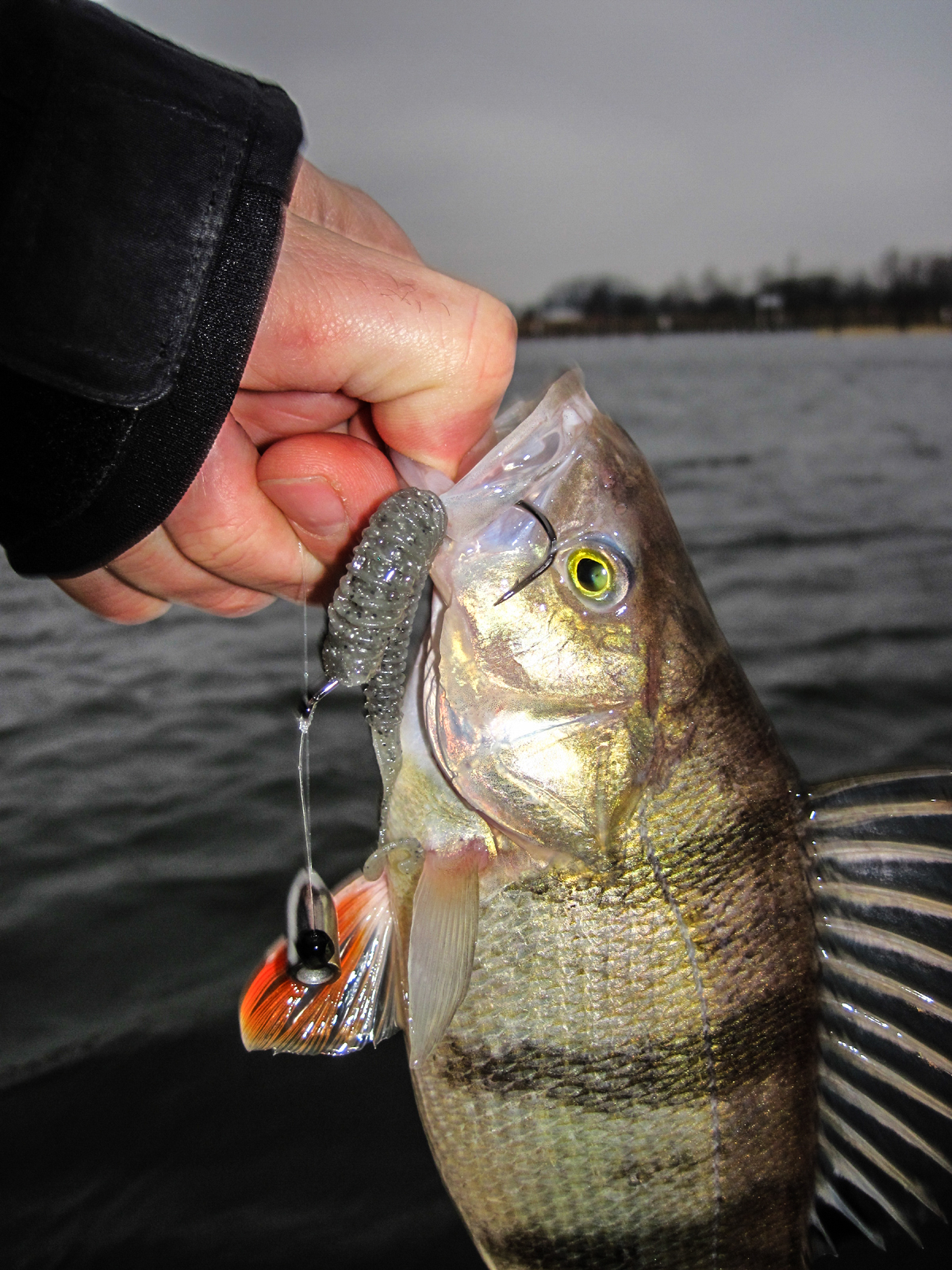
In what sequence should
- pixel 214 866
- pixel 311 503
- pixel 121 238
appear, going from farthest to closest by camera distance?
pixel 214 866 → pixel 311 503 → pixel 121 238

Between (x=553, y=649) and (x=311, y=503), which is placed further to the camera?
(x=311, y=503)

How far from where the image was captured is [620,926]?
6.00 ft

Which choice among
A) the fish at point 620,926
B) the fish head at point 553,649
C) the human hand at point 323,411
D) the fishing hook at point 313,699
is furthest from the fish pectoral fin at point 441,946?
the human hand at point 323,411

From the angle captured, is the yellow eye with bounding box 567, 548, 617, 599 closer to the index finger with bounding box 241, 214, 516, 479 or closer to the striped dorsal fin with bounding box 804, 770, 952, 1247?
the index finger with bounding box 241, 214, 516, 479

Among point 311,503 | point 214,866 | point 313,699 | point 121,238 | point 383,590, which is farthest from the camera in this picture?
point 214,866

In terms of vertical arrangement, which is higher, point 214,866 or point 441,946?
point 441,946

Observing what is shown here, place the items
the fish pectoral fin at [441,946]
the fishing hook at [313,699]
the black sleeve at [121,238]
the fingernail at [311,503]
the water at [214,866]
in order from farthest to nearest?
the water at [214,866] → the fingernail at [311,503] → the fish pectoral fin at [441,946] → the fishing hook at [313,699] → the black sleeve at [121,238]

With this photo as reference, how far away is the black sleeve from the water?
2.52ft

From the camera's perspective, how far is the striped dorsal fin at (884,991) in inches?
78.8

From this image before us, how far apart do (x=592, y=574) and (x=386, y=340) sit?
1.93ft

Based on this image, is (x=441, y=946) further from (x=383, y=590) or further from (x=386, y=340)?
(x=386, y=340)

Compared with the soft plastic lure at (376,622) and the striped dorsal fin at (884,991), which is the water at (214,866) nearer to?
the soft plastic lure at (376,622)

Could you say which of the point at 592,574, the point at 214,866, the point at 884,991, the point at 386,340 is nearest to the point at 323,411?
the point at 386,340

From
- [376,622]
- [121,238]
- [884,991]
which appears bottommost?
[884,991]
